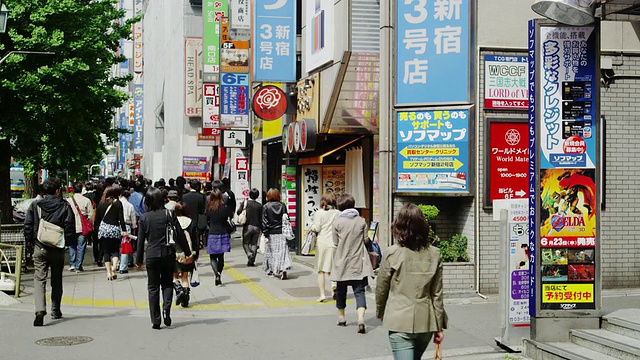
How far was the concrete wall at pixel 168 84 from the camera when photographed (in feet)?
156

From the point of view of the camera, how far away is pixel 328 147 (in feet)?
58.2

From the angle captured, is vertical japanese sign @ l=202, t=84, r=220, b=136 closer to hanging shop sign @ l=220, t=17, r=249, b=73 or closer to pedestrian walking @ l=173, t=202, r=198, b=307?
hanging shop sign @ l=220, t=17, r=249, b=73

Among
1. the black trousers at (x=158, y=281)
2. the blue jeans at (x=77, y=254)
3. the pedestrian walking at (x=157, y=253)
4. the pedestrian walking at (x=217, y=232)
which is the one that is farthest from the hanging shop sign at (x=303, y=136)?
the black trousers at (x=158, y=281)

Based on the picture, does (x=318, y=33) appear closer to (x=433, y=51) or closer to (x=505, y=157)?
(x=433, y=51)

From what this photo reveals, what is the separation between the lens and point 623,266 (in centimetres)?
1248

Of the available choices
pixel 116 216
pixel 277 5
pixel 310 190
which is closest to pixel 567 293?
pixel 116 216

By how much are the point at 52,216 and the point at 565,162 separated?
21.9 ft

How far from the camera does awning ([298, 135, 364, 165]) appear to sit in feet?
56.4

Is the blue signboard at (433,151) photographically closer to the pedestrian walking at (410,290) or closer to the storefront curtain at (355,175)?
the storefront curtain at (355,175)

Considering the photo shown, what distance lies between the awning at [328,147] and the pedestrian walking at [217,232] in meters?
3.72

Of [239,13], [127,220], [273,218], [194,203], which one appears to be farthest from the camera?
[239,13]

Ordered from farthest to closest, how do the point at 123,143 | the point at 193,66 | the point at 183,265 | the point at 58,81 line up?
the point at 123,143, the point at 193,66, the point at 58,81, the point at 183,265

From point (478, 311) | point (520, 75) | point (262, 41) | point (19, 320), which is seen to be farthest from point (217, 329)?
point (262, 41)

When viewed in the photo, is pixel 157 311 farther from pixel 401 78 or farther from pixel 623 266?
pixel 623 266
